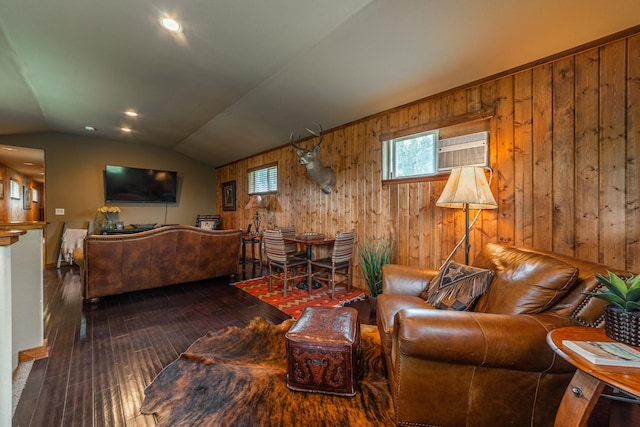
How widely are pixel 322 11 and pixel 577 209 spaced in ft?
8.52

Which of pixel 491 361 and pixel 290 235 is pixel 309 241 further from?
pixel 491 361

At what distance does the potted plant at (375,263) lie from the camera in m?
2.88

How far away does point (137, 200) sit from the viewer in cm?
620

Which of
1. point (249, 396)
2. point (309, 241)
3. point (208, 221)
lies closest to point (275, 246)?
point (309, 241)

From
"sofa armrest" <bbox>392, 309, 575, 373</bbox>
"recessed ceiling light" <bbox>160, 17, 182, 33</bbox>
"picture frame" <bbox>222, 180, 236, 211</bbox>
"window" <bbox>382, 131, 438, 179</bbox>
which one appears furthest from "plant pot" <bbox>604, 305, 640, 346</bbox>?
"picture frame" <bbox>222, 180, 236, 211</bbox>

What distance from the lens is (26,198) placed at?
821 centimetres

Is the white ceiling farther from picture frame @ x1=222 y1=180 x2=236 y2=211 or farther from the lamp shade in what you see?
picture frame @ x1=222 y1=180 x2=236 y2=211

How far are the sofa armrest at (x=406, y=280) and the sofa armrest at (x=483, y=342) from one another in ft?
3.00

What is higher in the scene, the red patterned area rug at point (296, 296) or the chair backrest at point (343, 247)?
the chair backrest at point (343, 247)

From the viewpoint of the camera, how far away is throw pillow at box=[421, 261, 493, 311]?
1.66 metres

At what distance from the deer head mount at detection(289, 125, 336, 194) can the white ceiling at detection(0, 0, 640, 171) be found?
539mm

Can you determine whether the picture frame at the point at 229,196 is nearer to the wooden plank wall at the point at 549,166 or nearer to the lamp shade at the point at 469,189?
the wooden plank wall at the point at 549,166

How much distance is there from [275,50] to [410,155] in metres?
1.94

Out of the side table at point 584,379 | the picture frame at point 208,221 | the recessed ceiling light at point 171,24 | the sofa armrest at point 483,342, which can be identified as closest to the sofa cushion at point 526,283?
the sofa armrest at point 483,342
